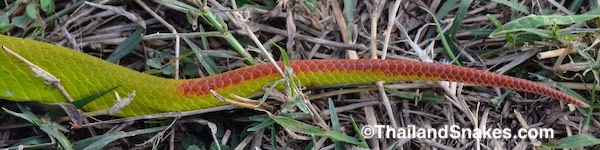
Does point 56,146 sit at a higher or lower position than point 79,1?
lower

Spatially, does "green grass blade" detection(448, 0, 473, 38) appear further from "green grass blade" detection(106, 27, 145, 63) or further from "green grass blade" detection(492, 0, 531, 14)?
"green grass blade" detection(106, 27, 145, 63)

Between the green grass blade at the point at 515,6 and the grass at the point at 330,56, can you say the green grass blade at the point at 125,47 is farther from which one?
the green grass blade at the point at 515,6

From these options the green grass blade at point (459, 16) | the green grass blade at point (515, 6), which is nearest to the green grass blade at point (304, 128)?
the green grass blade at point (459, 16)

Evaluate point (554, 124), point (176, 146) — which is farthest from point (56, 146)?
point (554, 124)

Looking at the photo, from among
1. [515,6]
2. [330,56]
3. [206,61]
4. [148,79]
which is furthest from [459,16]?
[148,79]

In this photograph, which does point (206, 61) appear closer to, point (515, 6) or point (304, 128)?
point (304, 128)

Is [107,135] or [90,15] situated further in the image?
[90,15]

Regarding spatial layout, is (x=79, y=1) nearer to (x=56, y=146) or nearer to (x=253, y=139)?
(x=56, y=146)
